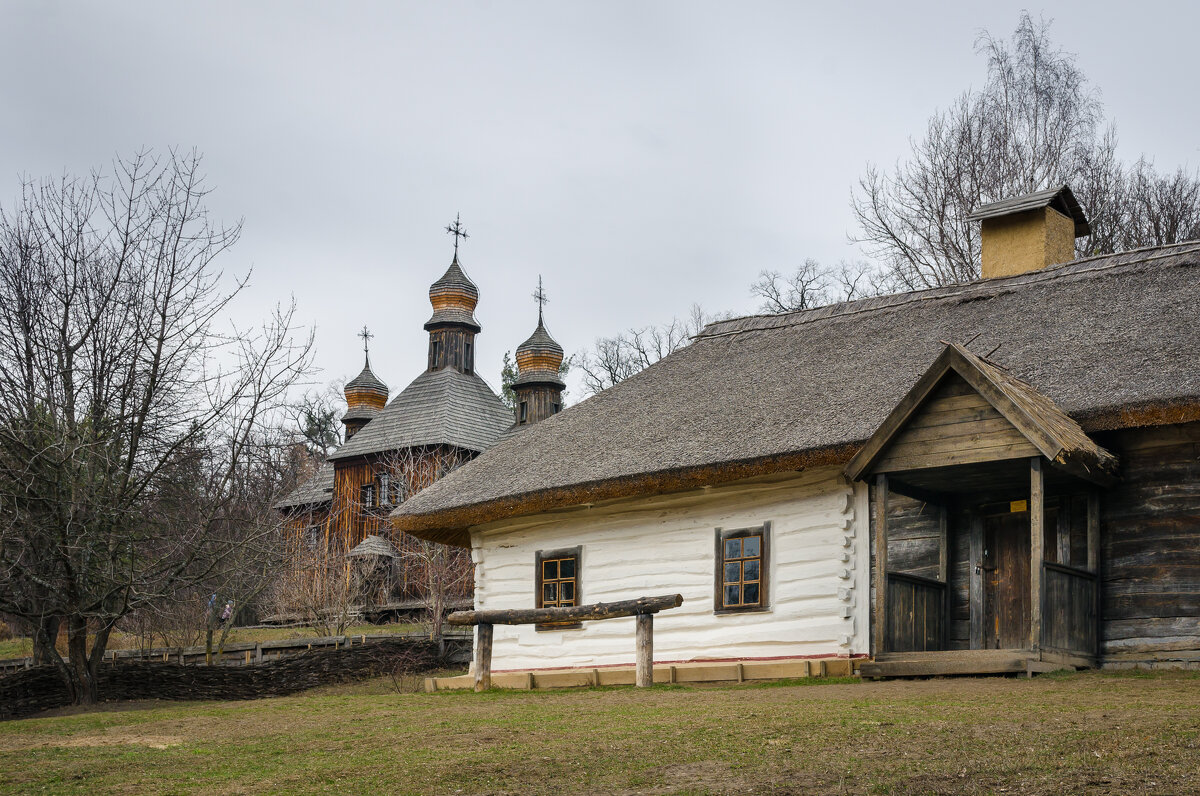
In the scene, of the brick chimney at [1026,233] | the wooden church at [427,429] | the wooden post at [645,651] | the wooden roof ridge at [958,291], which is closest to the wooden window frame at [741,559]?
the wooden post at [645,651]

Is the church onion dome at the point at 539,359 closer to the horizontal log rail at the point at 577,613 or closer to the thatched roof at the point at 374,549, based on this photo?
the thatched roof at the point at 374,549

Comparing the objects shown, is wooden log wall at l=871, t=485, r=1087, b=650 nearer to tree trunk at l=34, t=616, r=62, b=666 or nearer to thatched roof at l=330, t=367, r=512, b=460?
A: tree trunk at l=34, t=616, r=62, b=666

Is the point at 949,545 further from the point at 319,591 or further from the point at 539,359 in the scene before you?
the point at 539,359

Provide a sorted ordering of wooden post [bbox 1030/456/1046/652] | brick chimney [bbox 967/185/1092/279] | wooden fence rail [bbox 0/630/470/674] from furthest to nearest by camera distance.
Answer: wooden fence rail [bbox 0/630/470/674] → brick chimney [bbox 967/185/1092/279] → wooden post [bbox 1030/456/1046/652]

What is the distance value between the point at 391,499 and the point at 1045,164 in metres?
24.3

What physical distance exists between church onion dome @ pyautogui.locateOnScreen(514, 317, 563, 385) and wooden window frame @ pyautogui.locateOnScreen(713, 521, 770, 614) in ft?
116

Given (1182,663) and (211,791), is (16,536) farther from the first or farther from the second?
(1182,663)

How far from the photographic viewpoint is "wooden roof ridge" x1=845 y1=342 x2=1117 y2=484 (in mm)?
12219

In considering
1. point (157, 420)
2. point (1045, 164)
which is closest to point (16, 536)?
point (157, 420)

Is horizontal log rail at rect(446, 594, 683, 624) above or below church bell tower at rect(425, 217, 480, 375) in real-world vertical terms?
below

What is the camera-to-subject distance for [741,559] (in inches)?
643

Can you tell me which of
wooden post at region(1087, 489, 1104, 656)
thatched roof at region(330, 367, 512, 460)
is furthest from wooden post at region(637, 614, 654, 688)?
thatched roof at region(330, 367, 512, 460)

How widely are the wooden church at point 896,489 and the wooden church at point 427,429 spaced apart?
22.9 meters

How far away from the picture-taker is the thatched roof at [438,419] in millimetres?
47281
